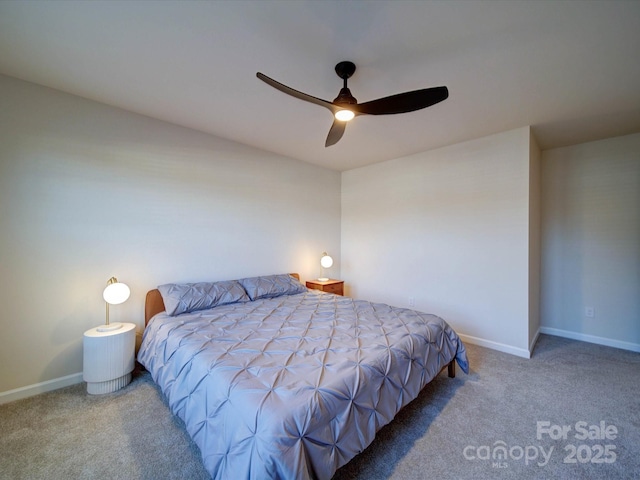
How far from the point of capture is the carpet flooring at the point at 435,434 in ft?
4.97

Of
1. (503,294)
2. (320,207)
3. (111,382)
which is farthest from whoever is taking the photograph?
(320,207)

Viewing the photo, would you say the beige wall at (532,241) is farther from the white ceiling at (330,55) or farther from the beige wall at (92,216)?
the beige wall at (92,216)

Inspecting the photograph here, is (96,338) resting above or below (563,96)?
below

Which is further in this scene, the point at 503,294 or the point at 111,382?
the point at 503,294

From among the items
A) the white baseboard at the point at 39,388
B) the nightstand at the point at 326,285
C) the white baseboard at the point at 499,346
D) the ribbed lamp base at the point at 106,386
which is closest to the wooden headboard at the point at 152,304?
the ribbed lamp base at the point at 106,386

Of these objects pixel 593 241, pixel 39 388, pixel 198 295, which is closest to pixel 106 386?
pixel 39 388

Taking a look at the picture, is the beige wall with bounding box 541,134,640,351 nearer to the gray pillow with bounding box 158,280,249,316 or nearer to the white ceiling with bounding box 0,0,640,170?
the white ceiling with bounding box 0,0,640,170

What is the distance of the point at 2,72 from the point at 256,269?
2.85 m

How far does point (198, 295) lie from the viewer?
2748 millimetres

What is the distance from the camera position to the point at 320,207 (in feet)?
15.0

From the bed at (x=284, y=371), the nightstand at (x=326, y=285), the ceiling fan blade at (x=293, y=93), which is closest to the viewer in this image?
the bed at (x=284, y=371)

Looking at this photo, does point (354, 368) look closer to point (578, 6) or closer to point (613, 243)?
point (578, 6)

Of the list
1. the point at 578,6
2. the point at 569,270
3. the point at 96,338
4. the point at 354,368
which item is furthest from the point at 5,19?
the point at 569,270

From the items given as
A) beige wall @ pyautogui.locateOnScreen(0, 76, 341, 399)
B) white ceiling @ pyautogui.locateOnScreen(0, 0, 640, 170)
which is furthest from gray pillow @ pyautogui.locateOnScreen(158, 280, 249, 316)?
white ceiling @ pyautogui.locateOnScreen(0, 0, 640, 170)
